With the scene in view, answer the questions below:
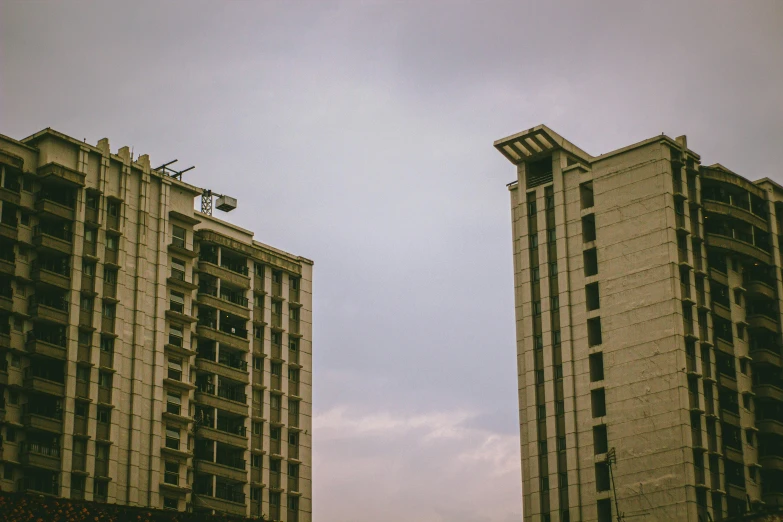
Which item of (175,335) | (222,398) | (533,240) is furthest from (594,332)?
(175,335)

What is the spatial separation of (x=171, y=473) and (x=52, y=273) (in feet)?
61.8

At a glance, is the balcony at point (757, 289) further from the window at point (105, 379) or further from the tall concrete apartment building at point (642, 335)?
the window at point (105, 379)

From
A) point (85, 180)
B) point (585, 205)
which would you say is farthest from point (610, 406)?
point (85, 180)

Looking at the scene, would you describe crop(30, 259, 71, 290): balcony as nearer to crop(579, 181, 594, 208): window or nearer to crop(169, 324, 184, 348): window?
crop(169, 324, 184, 348): window

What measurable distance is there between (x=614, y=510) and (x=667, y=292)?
1805cm

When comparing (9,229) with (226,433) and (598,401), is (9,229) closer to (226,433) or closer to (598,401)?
(226,433)

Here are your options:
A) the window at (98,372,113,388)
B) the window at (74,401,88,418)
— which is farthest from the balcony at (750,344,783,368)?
the window at (74,401,88,418)

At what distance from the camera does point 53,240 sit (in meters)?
102

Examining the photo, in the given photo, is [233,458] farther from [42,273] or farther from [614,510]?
[614,510]

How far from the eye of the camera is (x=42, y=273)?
3974 inches

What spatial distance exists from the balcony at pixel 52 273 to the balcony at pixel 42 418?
9444mm

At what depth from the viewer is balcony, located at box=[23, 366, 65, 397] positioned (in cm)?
9781

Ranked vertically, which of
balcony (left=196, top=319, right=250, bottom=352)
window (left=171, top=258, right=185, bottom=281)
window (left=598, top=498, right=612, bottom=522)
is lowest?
window (left=598, top=498, right=612, bottom=522)

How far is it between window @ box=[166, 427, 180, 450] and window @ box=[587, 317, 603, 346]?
114ft
